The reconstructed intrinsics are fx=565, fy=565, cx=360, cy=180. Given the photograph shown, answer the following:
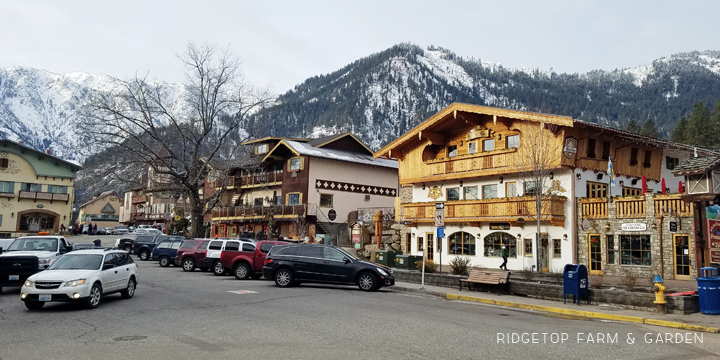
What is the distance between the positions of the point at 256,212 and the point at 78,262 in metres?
38.7

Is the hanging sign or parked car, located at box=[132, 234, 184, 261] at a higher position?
the hanging sign

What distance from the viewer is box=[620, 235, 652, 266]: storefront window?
2447cm

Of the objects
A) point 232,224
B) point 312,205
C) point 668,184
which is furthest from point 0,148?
point 668,184

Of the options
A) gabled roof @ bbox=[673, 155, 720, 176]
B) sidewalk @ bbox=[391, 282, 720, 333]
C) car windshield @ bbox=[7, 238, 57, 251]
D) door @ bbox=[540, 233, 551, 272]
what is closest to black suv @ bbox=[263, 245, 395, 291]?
sidewalk @ bbox=[391, 282, 720, 333]

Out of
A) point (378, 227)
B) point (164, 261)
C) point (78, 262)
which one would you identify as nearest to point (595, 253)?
point (378, 227)

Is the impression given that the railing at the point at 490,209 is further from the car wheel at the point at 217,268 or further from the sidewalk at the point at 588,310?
the car wheel at the point at 217,268

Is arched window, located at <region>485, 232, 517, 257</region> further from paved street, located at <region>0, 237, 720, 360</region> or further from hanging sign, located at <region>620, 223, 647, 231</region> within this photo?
paved street, located at <region>0, 237, 720, 360</region>

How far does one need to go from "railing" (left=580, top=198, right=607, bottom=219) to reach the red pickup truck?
1444cm

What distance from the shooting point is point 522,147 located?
2959 cm

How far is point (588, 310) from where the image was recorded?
51.5 ft

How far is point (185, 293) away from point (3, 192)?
198ft

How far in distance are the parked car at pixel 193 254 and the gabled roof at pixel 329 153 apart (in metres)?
21.8

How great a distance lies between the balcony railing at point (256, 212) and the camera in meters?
49.4

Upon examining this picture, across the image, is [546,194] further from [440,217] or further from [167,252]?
[167,252]
